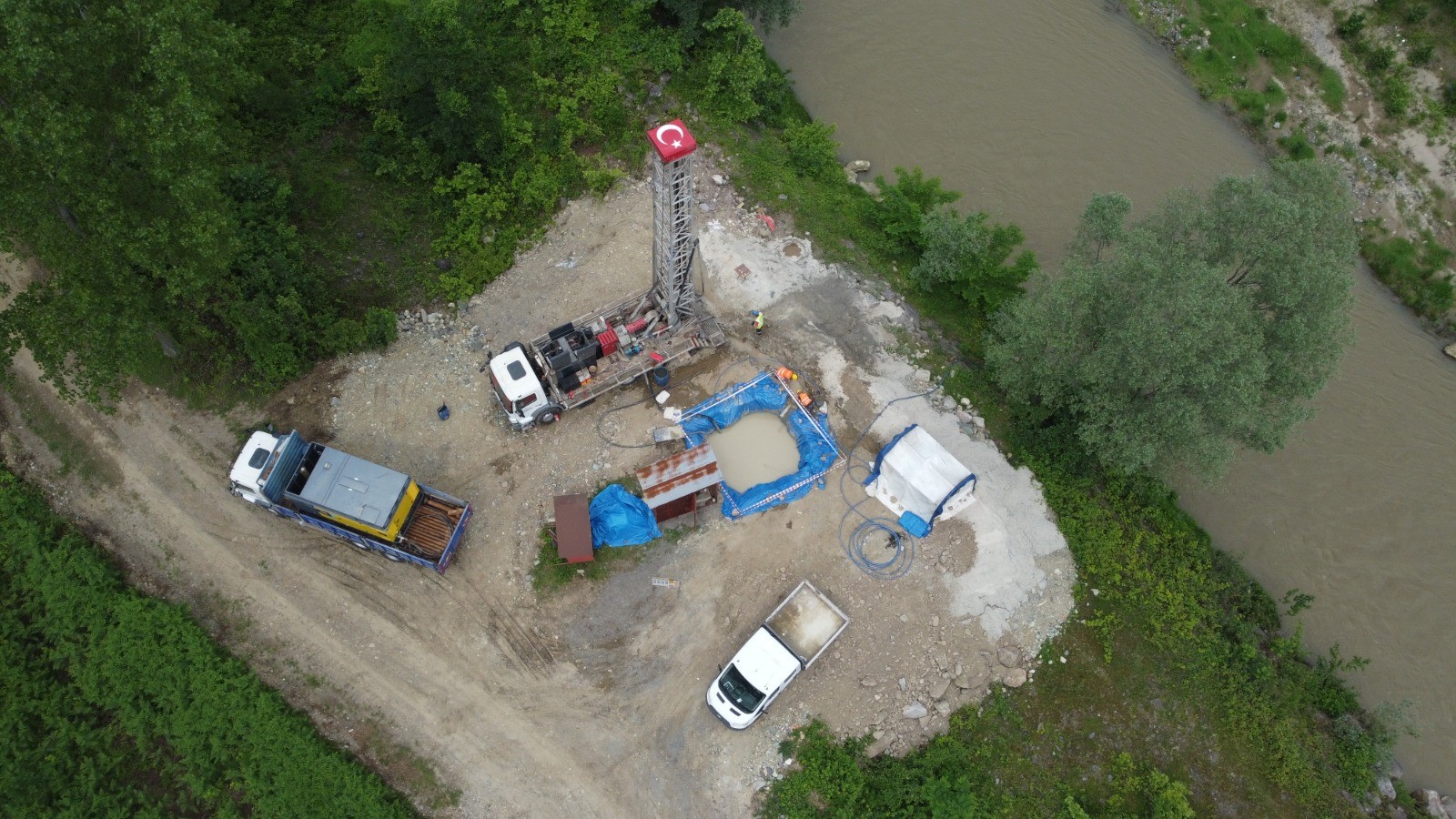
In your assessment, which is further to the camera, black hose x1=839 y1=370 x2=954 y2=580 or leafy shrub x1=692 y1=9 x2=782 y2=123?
leafy shrub x1=692 y1=9 x2=782 y2=123

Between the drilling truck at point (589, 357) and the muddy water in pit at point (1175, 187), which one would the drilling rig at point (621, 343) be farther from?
the muddy water in pit at point (1175, 187)

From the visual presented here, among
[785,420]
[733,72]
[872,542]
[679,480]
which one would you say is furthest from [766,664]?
[733,72]

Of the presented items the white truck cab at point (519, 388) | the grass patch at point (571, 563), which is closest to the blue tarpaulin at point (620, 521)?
the grass patch at point (571, 563)

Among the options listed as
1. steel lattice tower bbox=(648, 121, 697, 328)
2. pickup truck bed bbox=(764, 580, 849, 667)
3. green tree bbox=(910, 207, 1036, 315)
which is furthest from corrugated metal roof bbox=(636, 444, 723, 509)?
green tree bbox=(910, 207, 1036, 315)

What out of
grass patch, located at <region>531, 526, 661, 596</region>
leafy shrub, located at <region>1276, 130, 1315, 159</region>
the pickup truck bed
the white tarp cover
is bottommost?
grass patch, located at <region>531, 526, 661, 596</region>

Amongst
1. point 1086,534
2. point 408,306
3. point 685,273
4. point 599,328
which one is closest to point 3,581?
point 408,306

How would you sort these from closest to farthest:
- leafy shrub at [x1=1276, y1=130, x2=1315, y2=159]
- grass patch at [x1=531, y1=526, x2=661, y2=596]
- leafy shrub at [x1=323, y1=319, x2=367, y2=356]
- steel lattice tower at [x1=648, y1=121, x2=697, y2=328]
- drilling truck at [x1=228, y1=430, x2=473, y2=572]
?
steel lattice tower at [x1=648, y1=121, x2=697, y2=328] < drilling truck at [x1=228, y1=430, x2=473, y2=572] < grass patch at [x1=531, y1=526, x2=661, y2=596] < leafy shrub at [x1=323, y1=319, x2=367, y2=356] < leafy shrub at [x1=1276, y1=130, x2=1315, y2=159]

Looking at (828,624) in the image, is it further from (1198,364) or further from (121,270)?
(121,270)

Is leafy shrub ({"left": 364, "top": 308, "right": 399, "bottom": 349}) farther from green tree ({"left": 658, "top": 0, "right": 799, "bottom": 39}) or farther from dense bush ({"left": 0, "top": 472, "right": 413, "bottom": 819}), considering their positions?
green tree ({"left": 658, "top": 0, "right": 799, "bottom": 39})
